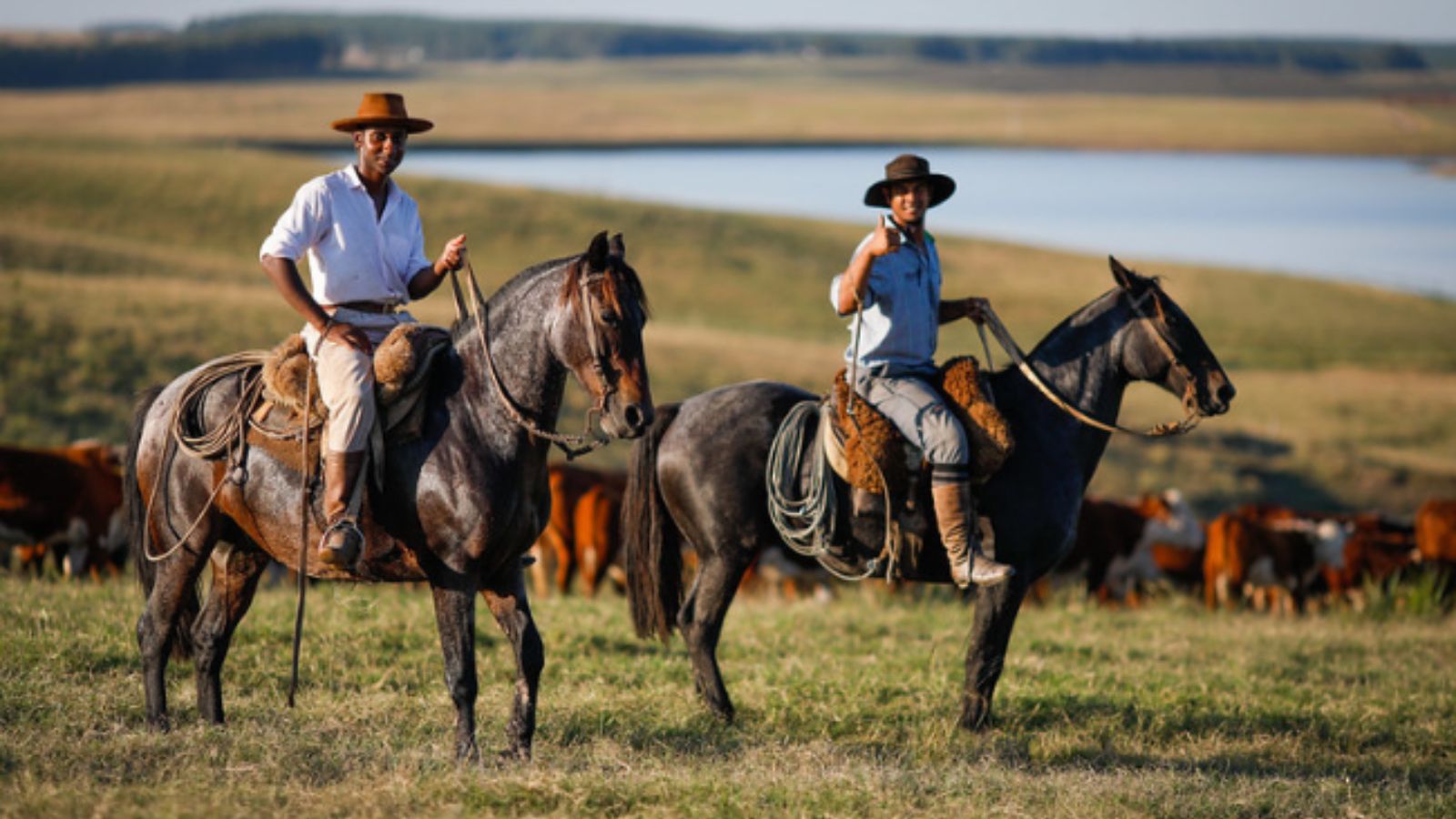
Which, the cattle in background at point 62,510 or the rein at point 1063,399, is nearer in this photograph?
the rein at point 1063,399

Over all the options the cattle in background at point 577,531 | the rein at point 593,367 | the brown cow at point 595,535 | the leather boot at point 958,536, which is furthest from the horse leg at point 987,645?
the brown cow at point 595,535

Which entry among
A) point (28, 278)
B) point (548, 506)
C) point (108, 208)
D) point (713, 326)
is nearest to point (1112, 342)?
point (548, 506)

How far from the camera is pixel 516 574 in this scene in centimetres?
721

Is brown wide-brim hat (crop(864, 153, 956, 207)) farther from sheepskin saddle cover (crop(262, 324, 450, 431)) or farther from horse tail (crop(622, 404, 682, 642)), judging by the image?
sheepskin saddle cover (crop(262, 324, 450, 431))

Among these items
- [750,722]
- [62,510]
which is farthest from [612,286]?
[62,510]

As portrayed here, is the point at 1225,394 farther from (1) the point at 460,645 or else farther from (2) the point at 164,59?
(2) the point at 164,59

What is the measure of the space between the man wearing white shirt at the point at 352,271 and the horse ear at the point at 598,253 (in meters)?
0.63

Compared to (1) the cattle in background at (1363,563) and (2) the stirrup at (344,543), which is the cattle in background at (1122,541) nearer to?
(1) the cattle in background at (1363,563)

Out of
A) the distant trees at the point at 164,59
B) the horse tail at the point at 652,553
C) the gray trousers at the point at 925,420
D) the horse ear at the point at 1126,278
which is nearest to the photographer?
the gray trousers at the point at 925,420

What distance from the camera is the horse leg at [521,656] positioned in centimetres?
Result: 711

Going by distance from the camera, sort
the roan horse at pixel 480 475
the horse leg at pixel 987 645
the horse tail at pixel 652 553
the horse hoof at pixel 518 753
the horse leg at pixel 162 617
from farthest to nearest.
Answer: the horse tail at pixel 652 553, the horse leg at pixel 987 645, the horse leg at pixel 162 617, the horse hoof at pixel 518 753, the roan horse at pixel 480 475

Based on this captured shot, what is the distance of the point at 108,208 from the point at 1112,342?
41.1 meters

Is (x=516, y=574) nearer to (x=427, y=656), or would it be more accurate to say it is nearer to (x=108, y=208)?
(x=427, y=656)

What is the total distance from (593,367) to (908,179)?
2.30m
